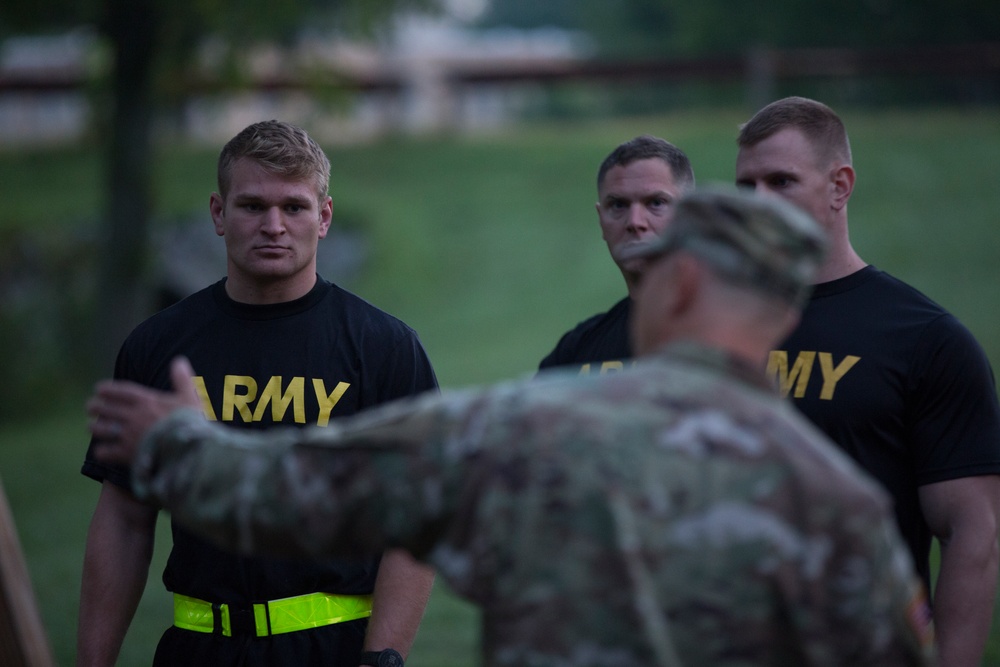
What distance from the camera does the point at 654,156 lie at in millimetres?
4000

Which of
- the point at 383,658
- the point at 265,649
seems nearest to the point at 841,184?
the point at 383,658

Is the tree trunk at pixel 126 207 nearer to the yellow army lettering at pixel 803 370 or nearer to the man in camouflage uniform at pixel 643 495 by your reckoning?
the yellow army lettering at pixel 803 370

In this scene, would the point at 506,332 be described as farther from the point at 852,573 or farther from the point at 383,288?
the point at 852,573

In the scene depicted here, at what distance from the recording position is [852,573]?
1.88 metres

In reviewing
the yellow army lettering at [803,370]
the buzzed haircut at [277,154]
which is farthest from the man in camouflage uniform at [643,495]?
the buzzed haircut at [277,154]

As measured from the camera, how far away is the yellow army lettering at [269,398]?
332cm

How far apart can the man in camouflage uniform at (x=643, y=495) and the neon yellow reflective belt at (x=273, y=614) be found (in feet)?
4.10

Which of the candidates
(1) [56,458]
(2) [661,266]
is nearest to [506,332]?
(1) [56,458]

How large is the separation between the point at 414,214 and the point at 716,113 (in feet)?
23.8

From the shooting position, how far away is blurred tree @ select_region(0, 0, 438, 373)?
1382cm

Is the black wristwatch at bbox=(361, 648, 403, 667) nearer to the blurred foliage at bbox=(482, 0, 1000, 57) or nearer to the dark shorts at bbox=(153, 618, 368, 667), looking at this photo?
the dark shorts at bbox=(153, 618, 368, 667)

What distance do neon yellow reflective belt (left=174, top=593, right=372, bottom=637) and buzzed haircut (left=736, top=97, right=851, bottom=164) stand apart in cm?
188

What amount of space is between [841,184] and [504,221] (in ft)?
52.6

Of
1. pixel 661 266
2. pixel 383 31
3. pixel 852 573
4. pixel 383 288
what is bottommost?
pixel 383 288
